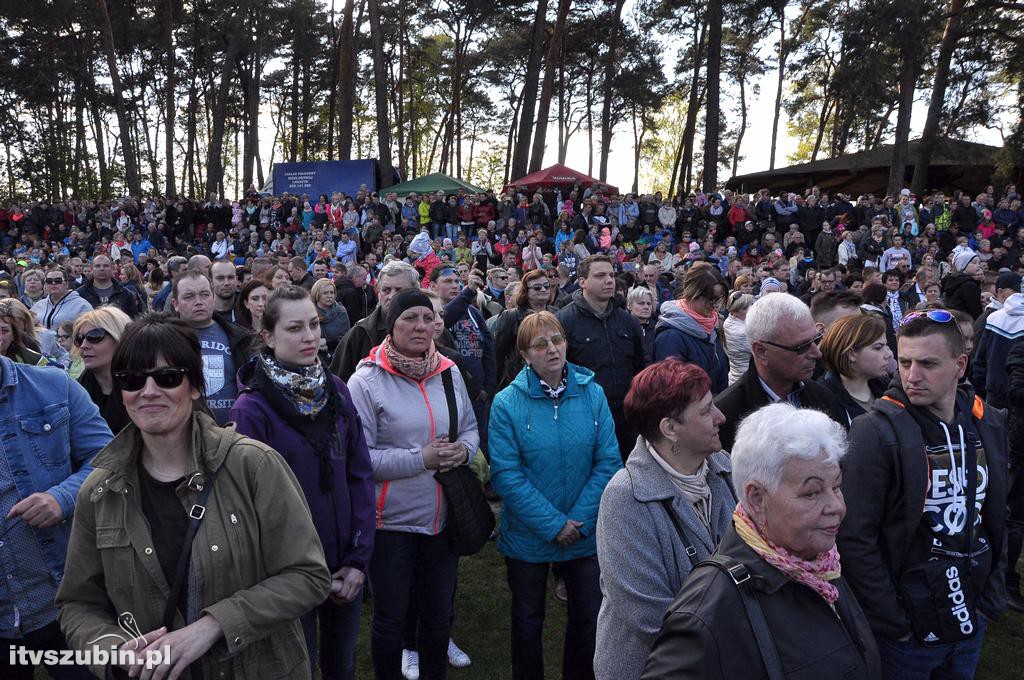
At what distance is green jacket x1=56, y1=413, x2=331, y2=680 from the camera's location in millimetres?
1967

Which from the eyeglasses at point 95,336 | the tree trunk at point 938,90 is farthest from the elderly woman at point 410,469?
the tree trunk at point 938,90

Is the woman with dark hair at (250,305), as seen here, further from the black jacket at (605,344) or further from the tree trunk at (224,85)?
the tree trunk at (224,85)

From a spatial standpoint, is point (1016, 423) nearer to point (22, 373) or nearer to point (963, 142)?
point (22, 373)

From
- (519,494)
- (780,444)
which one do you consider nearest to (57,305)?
(519,494)

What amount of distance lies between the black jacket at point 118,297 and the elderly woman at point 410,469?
516cm

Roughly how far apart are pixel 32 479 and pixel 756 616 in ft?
7.70

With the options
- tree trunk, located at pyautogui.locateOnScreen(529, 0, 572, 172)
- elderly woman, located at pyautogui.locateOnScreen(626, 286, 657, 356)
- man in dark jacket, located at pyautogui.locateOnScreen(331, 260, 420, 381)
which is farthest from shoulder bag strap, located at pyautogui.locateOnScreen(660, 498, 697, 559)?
tree trunk, located at pyautogui.locateOnScreen(529, 0, 572, 172)

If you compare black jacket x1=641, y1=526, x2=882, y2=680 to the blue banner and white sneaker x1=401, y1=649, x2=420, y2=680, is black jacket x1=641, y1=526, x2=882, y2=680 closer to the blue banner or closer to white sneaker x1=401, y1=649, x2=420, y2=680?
white sneaker x1=401, y1=649, x2=420, y2=680

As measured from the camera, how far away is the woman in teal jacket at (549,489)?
3203mm

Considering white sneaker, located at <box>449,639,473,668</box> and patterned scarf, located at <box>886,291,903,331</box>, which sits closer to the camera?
white sneaker, located at <box>449,639,473,668</box>

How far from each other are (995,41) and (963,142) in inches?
122

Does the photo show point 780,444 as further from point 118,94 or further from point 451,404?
point 118,94

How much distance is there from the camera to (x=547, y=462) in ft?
10.7

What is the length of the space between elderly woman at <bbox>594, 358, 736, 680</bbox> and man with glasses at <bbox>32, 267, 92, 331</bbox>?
5.24 meters
